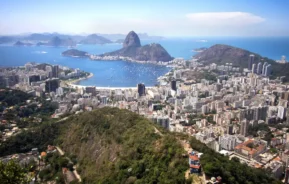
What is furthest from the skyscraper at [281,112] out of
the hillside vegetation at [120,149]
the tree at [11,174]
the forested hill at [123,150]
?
the tree at [11,174]

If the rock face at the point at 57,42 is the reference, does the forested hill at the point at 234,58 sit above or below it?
below

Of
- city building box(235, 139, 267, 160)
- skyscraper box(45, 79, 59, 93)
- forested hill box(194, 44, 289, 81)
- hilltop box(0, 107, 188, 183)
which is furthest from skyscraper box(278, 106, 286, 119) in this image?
skyscraper box(45, 79, 59, 93)

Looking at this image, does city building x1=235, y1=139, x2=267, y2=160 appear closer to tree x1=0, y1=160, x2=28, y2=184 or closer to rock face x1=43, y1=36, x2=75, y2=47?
tree x1=0, y1=160, x2=28, y2=184

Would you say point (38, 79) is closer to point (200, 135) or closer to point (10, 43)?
point (200, 135)

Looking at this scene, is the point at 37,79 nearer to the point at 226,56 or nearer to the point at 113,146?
the point at 113,146

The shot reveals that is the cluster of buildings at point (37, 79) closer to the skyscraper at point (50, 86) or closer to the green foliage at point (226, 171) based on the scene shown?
the skyscraper at point (50, 86)

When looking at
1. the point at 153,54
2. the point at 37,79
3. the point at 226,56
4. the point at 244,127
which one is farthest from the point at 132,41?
the point at 244,127
